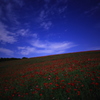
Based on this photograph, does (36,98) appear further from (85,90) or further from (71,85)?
(85,90)

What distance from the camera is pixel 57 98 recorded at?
132 inches

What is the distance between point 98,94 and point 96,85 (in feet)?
2.64

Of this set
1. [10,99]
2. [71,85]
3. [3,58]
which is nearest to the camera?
[10,99]

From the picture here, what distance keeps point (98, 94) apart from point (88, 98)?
0.59 metres

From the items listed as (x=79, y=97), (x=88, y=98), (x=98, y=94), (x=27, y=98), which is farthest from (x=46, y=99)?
(x=98, y=94)

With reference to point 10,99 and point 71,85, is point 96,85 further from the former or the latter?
point 10,99

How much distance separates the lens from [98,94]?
10.4 feet

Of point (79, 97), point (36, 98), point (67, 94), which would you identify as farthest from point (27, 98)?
point (79, 97)

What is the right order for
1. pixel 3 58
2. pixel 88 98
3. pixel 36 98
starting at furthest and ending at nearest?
pixel 3 58
pixel 36 98
pixel 88 98

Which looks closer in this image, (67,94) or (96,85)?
(67,94)

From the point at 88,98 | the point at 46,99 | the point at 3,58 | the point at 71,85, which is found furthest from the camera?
the point at 3,58

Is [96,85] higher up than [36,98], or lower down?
higher up

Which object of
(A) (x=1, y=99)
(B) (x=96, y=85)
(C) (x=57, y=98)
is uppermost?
(B) (x=96, y=85)

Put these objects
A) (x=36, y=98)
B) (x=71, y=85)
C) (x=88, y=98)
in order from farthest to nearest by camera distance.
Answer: (x=71, y=85) → (x=36, y=98) → (x=88, y=98)
